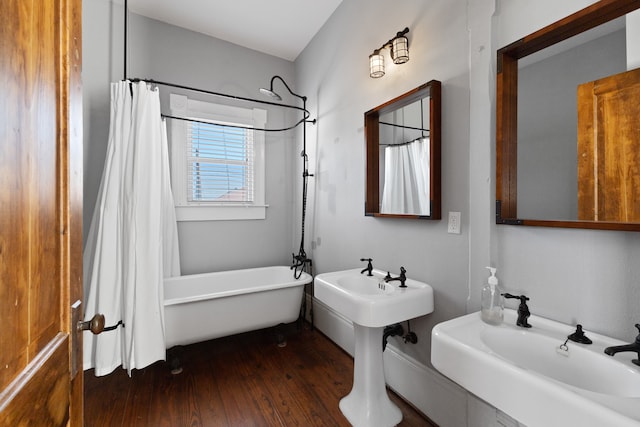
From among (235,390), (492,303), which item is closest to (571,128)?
(492,303)

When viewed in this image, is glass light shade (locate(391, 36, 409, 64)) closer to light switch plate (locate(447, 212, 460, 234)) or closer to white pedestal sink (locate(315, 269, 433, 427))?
light switch plate (locate(447, 212, 460, 234))

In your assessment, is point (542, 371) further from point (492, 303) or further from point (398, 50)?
point (398, 50)

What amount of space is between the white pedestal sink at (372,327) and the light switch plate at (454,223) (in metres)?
0.34

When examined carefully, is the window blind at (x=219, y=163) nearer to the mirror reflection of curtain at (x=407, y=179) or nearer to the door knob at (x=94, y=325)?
the mirror reflection of curtain at (x=407, y=179)

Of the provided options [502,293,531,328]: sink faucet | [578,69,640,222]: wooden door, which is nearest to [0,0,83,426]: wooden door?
[502,293,531,328]: sink faucet

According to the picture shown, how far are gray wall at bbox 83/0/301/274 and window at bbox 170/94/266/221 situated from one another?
96 mm

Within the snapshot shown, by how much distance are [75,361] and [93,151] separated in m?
2.36

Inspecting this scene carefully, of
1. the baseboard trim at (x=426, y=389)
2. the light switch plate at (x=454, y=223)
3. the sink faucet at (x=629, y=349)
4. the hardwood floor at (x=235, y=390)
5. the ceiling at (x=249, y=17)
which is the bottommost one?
the hardwood floor at (x=235, y=390)

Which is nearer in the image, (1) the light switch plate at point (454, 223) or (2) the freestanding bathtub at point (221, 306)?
(1) the light switch plate at point (454, 223)

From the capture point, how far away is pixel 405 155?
6.14 feet

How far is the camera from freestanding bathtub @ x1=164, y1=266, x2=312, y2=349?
207 cm

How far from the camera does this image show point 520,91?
49.3 inches

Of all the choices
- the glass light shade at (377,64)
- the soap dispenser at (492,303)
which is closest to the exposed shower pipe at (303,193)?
the glass light shade at (377,64)

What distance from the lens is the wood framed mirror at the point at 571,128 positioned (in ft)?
3.14
